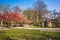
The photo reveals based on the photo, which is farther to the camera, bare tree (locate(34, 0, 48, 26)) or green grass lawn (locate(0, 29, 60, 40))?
bare tree (locate(34, 0, 48, 26))

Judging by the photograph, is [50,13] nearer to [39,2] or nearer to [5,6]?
[39,2]

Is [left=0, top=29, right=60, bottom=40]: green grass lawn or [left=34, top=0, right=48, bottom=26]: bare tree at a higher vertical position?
[left=34, top=0, right=48, bottom=26]: bare tree

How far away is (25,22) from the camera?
28.3m

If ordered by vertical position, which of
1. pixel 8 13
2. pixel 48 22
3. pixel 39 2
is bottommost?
pixel 48 22

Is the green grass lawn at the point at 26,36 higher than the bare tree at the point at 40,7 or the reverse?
the reverse

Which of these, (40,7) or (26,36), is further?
(40,7)

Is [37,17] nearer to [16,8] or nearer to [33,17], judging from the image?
[33,17]

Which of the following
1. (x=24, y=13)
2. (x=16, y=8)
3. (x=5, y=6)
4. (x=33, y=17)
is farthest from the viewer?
(x=24, y=13)

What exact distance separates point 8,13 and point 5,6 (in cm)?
132

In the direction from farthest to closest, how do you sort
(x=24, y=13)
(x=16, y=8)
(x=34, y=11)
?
1. (x=24, y=13)
2. (x=34, y=11)
3. (x=16, y=8)

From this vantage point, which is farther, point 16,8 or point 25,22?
point 25,22

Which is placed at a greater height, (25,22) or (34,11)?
(34,11)

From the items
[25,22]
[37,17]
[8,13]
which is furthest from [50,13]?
[8,13]

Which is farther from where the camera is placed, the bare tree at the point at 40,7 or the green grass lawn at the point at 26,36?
the bare tree at the point at 40,7
